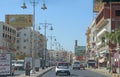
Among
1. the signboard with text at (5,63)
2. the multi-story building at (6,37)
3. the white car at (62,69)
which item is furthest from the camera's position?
the multi-story building at (6,37)

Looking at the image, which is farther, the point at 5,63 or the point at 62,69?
the point at 62,69

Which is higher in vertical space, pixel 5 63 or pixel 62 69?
pixel 5 63

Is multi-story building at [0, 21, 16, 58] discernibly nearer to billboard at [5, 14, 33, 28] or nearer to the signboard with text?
billboard at [5, 14, 33, 28]

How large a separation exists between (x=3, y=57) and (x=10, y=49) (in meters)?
107

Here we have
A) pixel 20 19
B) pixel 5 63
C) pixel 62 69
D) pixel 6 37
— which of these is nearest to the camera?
pixel 5 63

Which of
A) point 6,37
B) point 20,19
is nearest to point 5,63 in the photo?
point 20,19

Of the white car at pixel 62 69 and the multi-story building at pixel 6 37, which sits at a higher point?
the multi-story building at pixel 6 37

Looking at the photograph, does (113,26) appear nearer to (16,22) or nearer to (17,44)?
(16,22)

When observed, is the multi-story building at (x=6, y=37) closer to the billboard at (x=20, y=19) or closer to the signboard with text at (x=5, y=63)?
the billboard at (x=20, y=19)

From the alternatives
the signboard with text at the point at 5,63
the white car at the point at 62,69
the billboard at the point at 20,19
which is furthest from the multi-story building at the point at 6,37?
the signboard with text at the point at 5,63

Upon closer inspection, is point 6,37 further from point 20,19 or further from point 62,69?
point 62,69

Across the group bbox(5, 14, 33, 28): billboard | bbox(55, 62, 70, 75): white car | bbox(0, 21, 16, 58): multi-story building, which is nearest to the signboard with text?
bbox(55, 62, 70, 75): white car

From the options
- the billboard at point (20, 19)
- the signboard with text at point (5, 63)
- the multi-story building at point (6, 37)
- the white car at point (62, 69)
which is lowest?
the white car at point (62, 69)

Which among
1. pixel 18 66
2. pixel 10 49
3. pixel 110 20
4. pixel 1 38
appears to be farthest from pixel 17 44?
pixel 18 66
